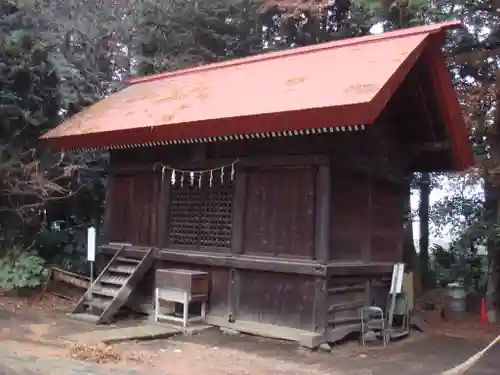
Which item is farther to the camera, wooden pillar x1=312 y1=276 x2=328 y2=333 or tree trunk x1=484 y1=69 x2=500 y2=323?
tree trunk x1=484 y1=69 x2=500 y2=323

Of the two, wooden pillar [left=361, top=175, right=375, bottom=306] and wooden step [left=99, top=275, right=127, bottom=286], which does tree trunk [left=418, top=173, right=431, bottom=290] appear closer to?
wooden pillar [left=361, top=175, right=375, bottom=306]

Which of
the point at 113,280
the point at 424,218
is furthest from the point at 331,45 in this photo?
the point at 424,218

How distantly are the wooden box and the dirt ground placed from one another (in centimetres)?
71

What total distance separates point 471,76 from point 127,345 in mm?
8942

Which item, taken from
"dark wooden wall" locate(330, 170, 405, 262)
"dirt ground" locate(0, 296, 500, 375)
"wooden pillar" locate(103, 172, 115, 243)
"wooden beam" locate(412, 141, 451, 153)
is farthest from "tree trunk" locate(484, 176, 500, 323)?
"wooden pillar" locate(103, 172, 115, 243)

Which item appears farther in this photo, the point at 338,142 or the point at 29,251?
the point at 29,251

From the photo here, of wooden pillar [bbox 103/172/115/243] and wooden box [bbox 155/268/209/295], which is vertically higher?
wooden pillar [bbox 103/172/115/243]

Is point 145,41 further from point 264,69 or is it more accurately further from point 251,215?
point 251,215

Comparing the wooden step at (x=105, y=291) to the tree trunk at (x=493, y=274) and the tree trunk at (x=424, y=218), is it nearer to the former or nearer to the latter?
the tree trunk at (x=493, y=274)

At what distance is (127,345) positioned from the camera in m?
7.68

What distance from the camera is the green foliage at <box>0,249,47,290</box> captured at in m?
11.1

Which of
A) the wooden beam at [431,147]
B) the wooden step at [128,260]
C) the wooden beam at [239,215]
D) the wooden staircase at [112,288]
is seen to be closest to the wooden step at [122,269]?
the wooden staircase at [112,288]

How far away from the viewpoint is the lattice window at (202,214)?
955cm

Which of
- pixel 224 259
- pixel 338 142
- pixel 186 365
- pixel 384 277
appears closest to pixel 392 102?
pixel 338 142
